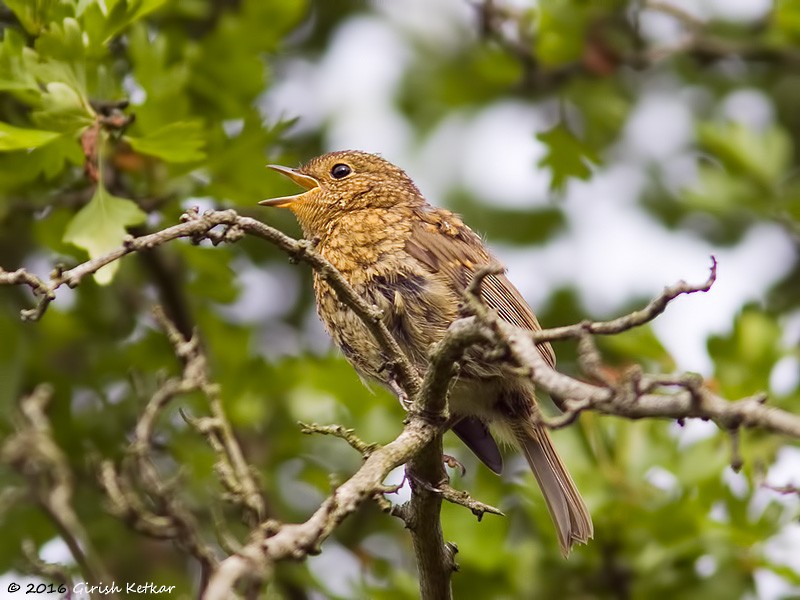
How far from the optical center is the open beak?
5070 mm

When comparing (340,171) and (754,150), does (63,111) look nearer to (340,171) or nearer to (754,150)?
(340,171)

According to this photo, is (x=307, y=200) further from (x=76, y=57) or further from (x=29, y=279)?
(x=29, y=279)

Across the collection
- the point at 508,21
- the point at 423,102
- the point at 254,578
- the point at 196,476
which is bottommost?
the point at 254,578

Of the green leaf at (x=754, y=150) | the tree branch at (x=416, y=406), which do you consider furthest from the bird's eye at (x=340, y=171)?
the green leaf at (x=754, y=150)

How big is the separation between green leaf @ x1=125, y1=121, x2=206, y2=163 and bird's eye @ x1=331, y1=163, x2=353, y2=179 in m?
1.39

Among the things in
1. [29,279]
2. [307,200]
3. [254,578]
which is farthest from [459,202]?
[254,578]

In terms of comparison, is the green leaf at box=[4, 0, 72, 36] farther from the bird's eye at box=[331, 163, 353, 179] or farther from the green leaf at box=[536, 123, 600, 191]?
the green leaf at box=[536, 123, 600, 191]

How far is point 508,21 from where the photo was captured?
6.39m

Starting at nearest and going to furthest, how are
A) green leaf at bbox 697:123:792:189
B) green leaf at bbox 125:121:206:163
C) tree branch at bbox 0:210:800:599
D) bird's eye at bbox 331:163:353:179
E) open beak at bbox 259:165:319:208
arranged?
tree branch at bbox 0:210:800:599
green leaf at bbox 125:121:206:163
open beak at bbox 259:165:319:208
bird's eye at bbox 331:163:353:179
green leaf at bbox 697:123:792:189

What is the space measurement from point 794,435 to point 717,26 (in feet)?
19.7

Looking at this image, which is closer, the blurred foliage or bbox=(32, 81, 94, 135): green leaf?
bbox=(32, 81, 94, 135): green leaf

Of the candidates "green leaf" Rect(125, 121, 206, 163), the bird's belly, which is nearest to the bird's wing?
the bird's belly

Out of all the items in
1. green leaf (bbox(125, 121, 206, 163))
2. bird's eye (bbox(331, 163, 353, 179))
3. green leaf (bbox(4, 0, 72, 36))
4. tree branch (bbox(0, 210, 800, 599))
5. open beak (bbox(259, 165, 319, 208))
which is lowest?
tree branch (bbox(0, 210, 800, 599))

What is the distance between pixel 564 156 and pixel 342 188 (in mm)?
1015
